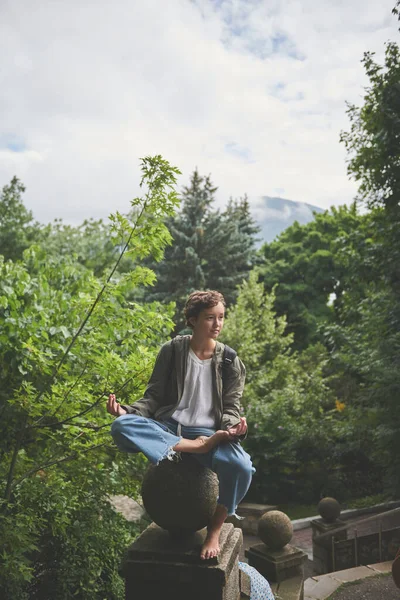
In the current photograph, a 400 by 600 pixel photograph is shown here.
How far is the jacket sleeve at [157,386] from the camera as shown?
11.6 feet

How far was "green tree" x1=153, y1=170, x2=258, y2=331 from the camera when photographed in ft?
83.1

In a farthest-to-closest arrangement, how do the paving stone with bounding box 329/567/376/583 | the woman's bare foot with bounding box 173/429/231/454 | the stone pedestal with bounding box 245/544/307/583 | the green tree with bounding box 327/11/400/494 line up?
the green tree with bounding box 327/11/400/494 < the paving stone with bounding box 329/567/376/583 < the stone pedestal with bounding box 245/544/307/583 < the woman's bare foot with bounding box 173/429/231/454

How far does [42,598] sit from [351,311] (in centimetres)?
978

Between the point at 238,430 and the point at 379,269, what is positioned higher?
the point at 379,269

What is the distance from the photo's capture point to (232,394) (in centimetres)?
356

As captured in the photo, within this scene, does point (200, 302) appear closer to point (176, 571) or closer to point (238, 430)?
point (238, 430)

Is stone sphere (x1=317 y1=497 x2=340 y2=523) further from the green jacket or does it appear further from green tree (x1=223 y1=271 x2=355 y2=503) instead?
the green jacket

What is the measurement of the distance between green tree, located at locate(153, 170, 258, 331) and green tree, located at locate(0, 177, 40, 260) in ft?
23.0

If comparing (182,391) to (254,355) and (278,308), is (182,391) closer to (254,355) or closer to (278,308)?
(254,355)

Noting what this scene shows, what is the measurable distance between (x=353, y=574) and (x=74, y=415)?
16.6 ft

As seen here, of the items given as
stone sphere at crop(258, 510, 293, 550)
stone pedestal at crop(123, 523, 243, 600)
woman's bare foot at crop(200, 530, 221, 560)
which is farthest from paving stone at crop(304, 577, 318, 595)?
woman's bare foot at crop(200, 530, 221, 560)

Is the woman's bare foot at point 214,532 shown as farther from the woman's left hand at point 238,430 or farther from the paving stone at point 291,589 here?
the paving stone at point 291,589

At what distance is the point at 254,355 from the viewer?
17.1 meters

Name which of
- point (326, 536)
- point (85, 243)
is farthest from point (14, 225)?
point (326, 536)
